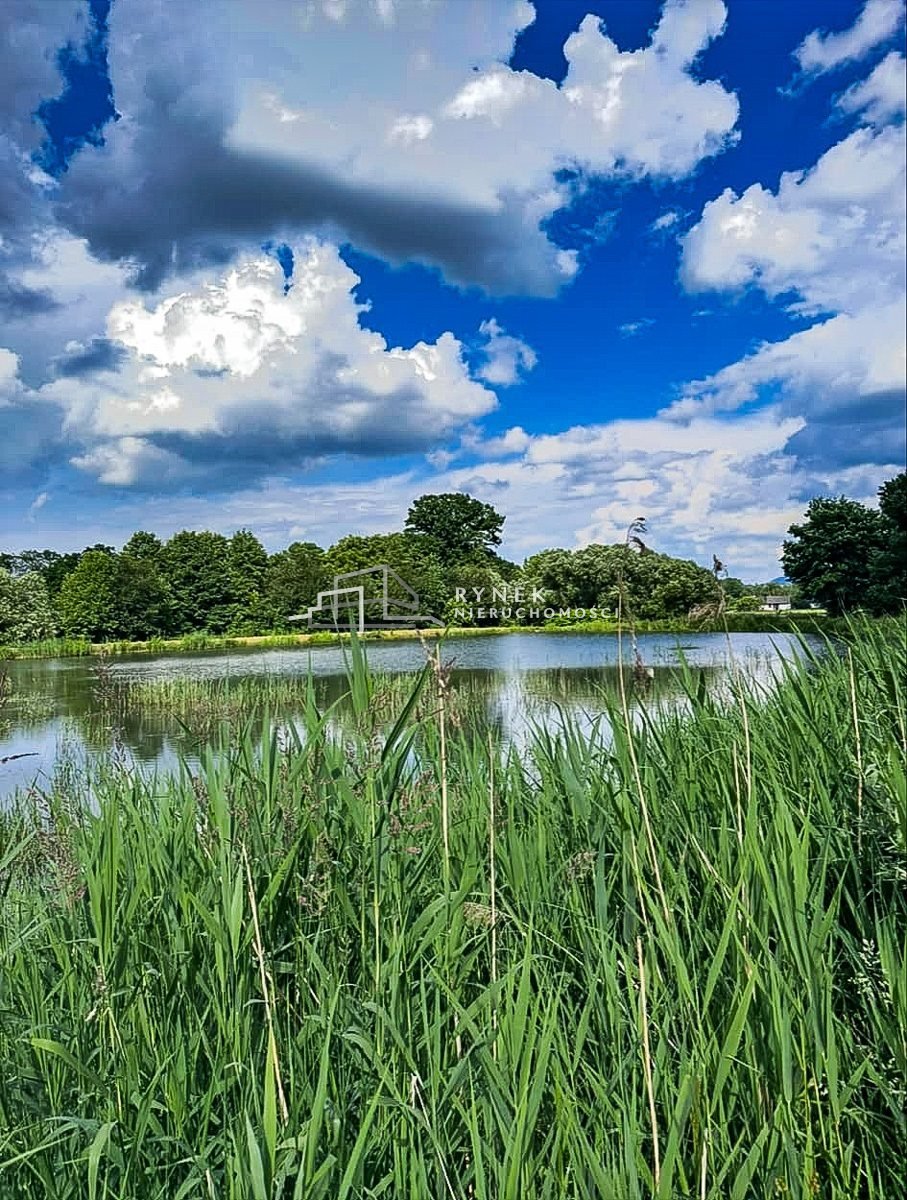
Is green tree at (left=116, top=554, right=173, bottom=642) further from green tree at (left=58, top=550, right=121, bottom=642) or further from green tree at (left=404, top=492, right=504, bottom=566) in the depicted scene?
green tree at (left=404, top=492, right=504, bottom=566)

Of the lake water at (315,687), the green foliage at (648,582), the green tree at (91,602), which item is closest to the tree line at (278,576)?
the green tree at (91,602)

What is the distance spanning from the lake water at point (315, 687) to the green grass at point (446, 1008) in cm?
40

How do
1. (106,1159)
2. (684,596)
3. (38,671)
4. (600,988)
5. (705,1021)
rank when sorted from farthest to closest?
(38,671) → (684,596) → (600,988) → (705,1021) → (106,1159)

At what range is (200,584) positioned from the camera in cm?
4859

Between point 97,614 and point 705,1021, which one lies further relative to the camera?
point 97,614

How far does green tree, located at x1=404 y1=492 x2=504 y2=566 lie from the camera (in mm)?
60281

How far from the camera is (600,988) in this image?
5.69 feet

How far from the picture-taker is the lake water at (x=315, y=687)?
345 centimetres

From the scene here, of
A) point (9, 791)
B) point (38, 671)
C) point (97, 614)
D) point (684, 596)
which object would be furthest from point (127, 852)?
point (97, 614)

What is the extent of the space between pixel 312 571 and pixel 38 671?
23.6 metres

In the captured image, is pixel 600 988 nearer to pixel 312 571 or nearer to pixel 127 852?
pixel 127 852

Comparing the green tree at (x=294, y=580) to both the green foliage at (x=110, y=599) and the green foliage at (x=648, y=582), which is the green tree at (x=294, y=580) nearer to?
the green foliage at (x=110, y=599)

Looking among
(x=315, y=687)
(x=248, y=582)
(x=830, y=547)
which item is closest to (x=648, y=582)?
(x=315, y=687)

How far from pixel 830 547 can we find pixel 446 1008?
4279 cm
